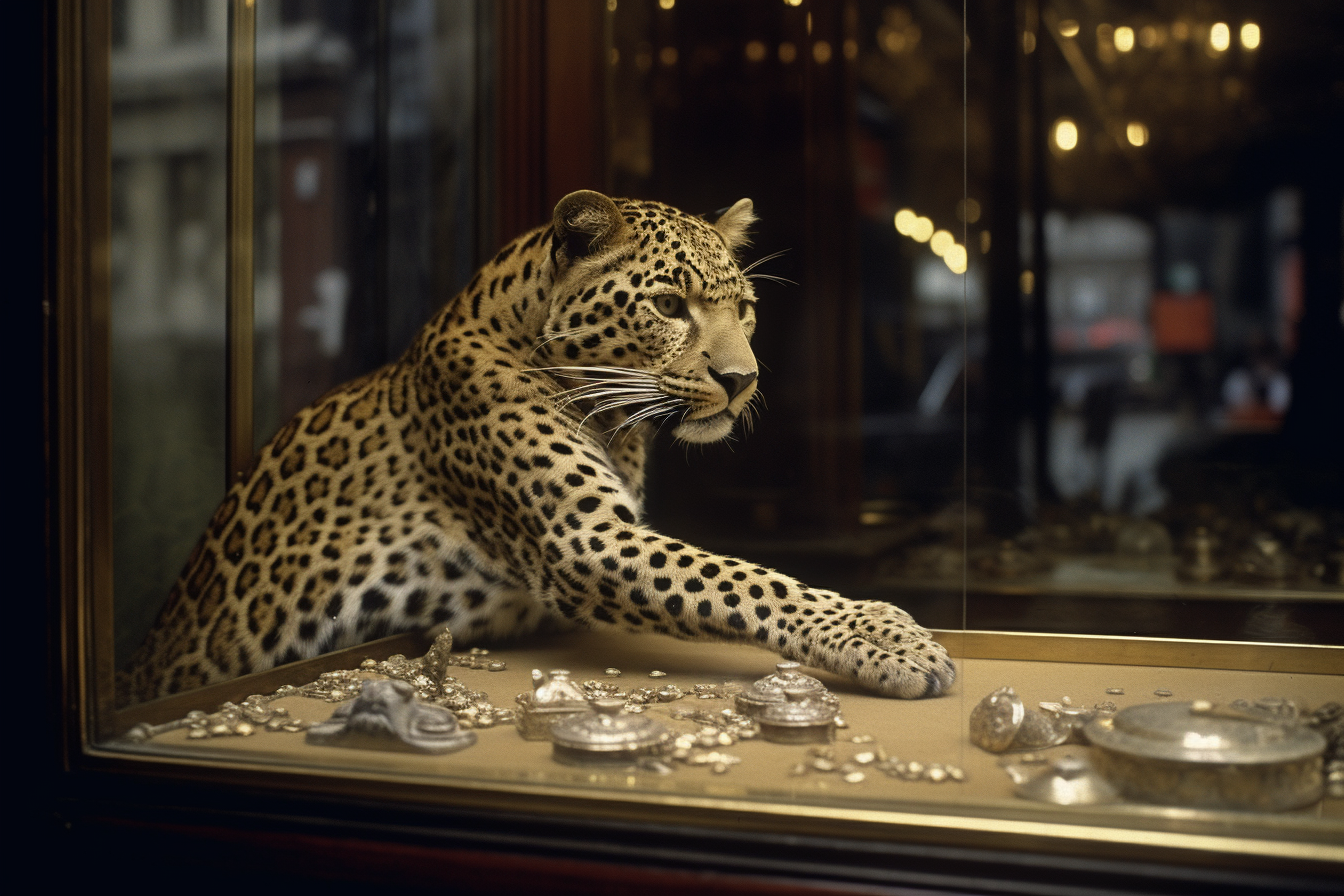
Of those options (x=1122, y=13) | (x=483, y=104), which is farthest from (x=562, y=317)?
(x=1122, y=13)

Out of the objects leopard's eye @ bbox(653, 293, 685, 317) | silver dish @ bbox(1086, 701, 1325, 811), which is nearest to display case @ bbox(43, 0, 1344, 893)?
silver dish @ bbox(1086, 701, 1325, 811)

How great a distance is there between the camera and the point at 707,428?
177cm

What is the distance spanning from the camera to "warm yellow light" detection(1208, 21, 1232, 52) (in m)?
2.01

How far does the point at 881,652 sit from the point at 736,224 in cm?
76

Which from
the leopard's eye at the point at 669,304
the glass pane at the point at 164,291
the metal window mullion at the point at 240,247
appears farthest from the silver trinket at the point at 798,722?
the metal window mullion at the point at 240,247

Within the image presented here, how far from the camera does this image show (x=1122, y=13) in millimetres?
2248

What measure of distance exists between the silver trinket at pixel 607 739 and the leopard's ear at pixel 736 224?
843 millimetres

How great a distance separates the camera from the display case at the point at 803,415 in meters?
1.21

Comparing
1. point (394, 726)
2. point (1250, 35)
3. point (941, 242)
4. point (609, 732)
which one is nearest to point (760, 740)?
point (609, 732)

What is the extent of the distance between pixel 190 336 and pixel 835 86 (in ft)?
4.18

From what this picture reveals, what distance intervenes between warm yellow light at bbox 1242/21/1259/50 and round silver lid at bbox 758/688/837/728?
4.83 ft

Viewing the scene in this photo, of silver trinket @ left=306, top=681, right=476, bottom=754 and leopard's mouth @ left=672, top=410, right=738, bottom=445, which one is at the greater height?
leopard's mouth @ left=672, top=410, right=738, bottom=445

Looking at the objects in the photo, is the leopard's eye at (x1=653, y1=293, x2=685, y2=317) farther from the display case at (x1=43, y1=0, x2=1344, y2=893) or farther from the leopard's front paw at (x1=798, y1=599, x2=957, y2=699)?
the leopard's front paw at (x1=798, y1=599, x2=957, y2=699)

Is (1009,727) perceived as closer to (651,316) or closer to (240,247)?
(651,316)
